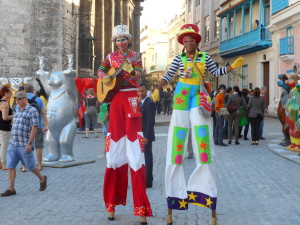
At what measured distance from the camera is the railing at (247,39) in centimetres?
3127

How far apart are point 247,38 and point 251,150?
22.0m

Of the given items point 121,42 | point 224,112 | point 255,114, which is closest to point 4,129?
point 121,42

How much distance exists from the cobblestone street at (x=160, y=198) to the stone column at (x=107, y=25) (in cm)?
2233

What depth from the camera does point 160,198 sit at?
6.51m

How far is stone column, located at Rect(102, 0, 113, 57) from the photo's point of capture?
31953 millimetres

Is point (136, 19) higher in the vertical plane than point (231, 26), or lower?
higher

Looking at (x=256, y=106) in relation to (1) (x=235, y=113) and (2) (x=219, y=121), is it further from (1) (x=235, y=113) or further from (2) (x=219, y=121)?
(2) (x=219, y=121)

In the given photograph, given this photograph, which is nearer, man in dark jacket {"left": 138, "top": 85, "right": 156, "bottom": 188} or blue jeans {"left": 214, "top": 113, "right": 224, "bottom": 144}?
man in dark jacket {"left": 138, "top": 85, "right": 156, "bottom": 188}

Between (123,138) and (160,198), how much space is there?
154cm

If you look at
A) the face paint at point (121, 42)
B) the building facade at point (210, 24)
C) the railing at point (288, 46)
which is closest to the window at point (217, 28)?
the building facade at point (210, 24)

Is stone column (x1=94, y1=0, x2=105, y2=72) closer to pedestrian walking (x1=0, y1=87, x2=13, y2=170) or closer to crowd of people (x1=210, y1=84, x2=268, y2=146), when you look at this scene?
crowd of people (x1=210, y1=84, x2=268, y2=146)

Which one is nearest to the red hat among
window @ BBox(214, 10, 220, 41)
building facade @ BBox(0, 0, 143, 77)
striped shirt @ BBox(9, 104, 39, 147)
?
striped shirt @ BBox(9, 104, 39, 147)

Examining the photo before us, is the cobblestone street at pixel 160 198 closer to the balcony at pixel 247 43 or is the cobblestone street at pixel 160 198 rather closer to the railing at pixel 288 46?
the railing at pixel 288 46

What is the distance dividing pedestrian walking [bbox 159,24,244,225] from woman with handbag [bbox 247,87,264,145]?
931 cm
